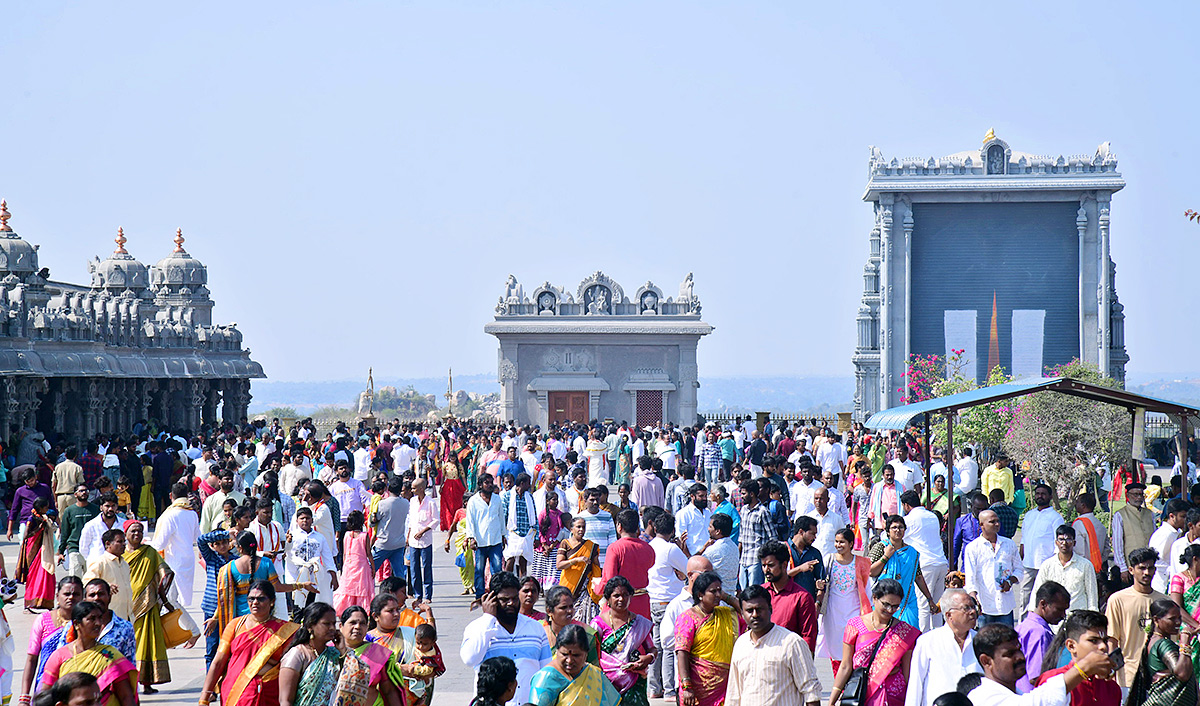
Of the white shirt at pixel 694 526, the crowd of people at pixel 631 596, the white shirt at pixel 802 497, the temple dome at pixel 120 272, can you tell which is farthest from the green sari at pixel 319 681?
the temple dome at pixel 120 272

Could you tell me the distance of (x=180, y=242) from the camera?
4641 cm

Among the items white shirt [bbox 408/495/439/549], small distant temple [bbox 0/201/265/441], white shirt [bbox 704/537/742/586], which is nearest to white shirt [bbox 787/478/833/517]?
white shirt [bbox 408/495/439/549]

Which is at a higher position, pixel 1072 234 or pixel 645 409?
pixel 1072 234

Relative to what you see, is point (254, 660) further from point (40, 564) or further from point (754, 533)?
point (40, 564)

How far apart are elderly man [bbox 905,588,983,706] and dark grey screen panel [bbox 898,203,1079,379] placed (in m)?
42.0

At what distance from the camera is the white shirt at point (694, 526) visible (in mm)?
12305

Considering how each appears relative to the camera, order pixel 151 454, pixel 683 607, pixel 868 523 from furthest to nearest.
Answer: pixel 151 454, pixel 868 523, pixel 683 607

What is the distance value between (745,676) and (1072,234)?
43.8m

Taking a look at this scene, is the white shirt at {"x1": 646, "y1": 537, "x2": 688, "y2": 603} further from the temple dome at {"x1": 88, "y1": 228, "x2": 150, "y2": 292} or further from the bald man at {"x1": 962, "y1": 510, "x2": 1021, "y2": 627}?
the temple dome at {"x1": 88, "y1": 228, "x2": 150, "y2": 292}

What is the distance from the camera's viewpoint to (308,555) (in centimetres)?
1074

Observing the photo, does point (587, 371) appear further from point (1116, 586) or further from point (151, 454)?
point (1116, 586)

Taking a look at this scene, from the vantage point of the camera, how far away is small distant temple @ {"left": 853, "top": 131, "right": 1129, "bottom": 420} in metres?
46.7

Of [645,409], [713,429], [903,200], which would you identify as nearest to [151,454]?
[713,429]

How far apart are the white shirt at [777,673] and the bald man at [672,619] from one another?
126 cm
